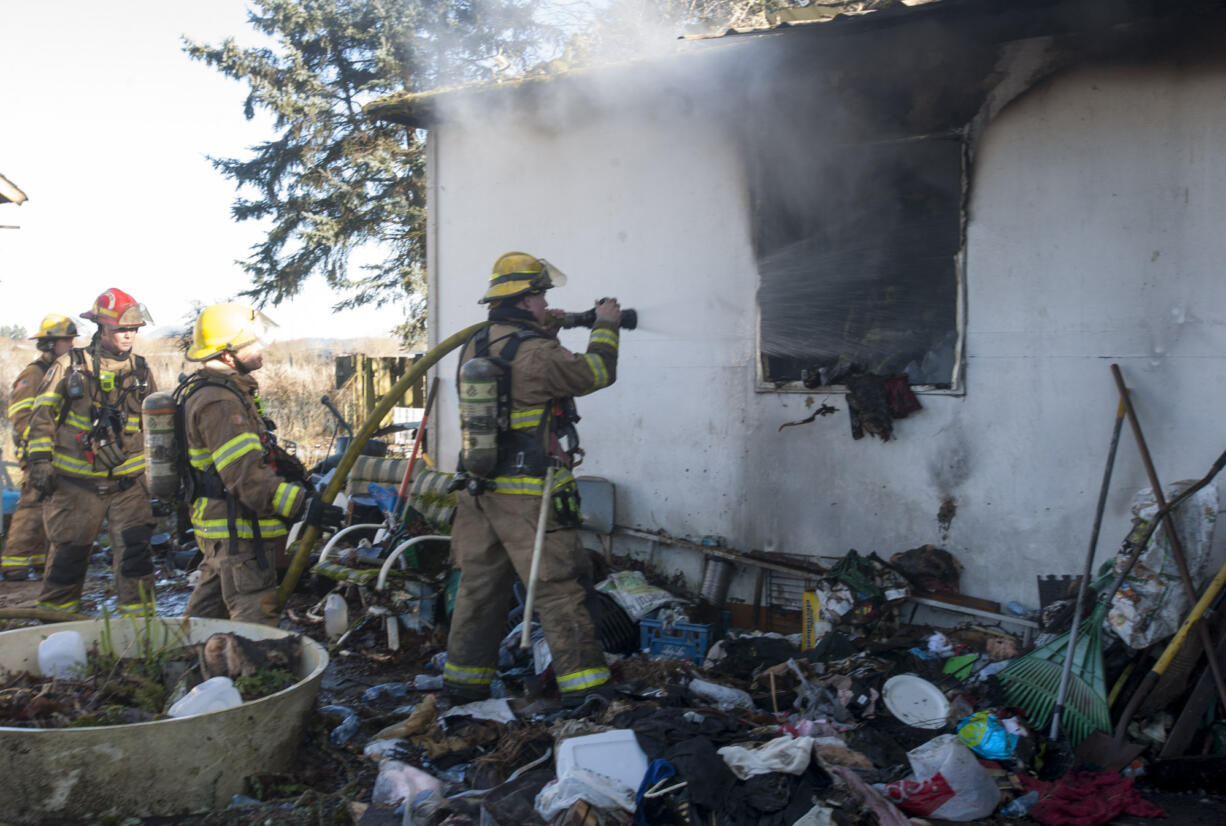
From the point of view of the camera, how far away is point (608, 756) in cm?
332

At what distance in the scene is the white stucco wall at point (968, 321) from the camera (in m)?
4.52

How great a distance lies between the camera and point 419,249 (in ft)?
48.4

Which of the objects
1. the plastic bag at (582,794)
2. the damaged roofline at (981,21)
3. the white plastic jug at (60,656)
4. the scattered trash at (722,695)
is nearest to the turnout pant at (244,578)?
the white plastic jug at (60,656)

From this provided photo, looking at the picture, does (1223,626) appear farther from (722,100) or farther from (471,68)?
(471,68)

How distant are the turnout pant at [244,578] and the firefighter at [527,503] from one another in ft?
2.91

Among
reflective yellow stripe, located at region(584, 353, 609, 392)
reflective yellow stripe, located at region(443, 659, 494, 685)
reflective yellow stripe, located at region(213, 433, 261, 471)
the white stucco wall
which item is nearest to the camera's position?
reflective yellow stripe, located at region(213, 433, 261, 471)

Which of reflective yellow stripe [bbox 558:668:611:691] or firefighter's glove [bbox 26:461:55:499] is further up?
firefighter's glove [bbox 26:461:55:499]

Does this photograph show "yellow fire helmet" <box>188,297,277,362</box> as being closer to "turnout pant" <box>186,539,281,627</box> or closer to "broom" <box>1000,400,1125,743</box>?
"turnout pant" <box>186,539,281,627</box>

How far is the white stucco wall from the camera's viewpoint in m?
4.52

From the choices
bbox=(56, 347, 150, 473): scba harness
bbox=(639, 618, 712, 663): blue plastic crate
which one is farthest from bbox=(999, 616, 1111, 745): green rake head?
bbox=(56, 347, 150, 473): scba harness

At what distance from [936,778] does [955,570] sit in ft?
6.07

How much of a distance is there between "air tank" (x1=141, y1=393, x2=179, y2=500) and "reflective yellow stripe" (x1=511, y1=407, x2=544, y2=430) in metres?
1.60

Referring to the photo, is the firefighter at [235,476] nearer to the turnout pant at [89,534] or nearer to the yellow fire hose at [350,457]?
the yellow fire hose at [350,457]

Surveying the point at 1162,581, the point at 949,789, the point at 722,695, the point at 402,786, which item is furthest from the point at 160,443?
the point at 1162,581
